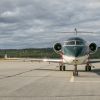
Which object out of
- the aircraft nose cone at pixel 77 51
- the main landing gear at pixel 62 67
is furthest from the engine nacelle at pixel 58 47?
the aircraft nose cone at pixel 77 51

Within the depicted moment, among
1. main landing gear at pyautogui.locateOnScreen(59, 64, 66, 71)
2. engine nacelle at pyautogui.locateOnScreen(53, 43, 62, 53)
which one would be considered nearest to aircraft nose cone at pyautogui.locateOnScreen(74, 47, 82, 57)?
engine nacelle at pyautogui.locateOnScreen(53, 43, 62, 53)

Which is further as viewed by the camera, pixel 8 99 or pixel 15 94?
pixel 15 94

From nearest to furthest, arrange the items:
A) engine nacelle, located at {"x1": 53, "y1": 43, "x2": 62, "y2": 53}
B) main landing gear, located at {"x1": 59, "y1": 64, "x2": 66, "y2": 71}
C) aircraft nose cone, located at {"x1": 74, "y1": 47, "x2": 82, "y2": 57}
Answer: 1. aircraft nose cone, located at {"x1": 74, "y1": 47, "x2": 82, "y2": 57}
2. engine nacelle, located at {"x1": 53, "y1": 43, "x2": 62, "y2": 53}
3. main landing gear, located at {"x1": 59, "y1": 64, "x2": 66, "y2": 71}

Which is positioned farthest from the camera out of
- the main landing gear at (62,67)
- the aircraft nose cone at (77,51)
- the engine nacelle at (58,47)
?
the main landing gear at (62,67)

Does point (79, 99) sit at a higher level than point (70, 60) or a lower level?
lower

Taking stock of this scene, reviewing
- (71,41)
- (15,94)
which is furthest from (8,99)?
(71,41)

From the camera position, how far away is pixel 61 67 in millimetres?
30422

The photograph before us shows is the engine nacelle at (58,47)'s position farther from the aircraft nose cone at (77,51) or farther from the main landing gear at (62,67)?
the aircraft nose cone at (77,51)

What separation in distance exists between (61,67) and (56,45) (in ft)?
6.77

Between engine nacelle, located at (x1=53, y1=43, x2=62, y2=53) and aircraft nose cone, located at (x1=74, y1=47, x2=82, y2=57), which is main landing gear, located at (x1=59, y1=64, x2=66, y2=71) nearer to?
engine nacelle, located at (x1=53, y1=43, x2=62, y2=53)

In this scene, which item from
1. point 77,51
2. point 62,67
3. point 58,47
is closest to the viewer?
point 77,51

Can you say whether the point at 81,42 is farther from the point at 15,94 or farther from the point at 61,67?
the point at 15,94

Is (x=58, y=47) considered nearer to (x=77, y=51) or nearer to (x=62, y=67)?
(x=62, y=67)

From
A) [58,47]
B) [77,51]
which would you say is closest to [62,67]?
[58,47]
